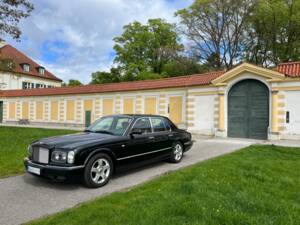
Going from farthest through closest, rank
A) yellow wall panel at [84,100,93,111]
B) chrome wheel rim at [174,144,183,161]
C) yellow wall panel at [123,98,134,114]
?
yellow wall panel at [84,100,93,111] < yellow wall panel at [123,98,134,114] < chrome wheel rim at [174,144,183,161]

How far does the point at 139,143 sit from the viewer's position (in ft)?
21.4

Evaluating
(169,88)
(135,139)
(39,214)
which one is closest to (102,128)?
(135,139)

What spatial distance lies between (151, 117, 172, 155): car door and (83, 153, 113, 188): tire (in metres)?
1.82

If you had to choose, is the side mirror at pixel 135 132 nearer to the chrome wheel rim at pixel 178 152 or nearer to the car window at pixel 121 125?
the car window at pixel 121 125

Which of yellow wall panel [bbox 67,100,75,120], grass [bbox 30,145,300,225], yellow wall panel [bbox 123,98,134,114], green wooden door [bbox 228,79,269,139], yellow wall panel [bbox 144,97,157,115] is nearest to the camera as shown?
grass [bbox 30,145,300,225]

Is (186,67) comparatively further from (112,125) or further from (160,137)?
(112,125)

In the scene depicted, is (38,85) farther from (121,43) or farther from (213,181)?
(213,181)

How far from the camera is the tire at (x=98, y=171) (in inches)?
207

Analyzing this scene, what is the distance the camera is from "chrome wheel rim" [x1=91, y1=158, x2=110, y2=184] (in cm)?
541

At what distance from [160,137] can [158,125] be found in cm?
43

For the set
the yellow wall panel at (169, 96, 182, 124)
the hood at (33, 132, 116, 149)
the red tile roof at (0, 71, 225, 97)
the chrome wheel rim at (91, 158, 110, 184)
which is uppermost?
the red tile roof at (0, 71, 225, 97)

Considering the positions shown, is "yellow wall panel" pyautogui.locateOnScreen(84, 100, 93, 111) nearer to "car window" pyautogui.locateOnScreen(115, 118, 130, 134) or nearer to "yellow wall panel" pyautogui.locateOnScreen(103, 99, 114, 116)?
"yellow wall panel" pyautogui.locateOnScreen(103, 99, 114, 116)

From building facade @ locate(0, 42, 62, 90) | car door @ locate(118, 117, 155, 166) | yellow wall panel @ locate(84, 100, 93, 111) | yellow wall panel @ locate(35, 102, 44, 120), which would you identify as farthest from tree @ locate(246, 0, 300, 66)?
building facade @ locate(0, 42, 62, 90)

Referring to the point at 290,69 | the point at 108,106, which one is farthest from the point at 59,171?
the point at 108,106
